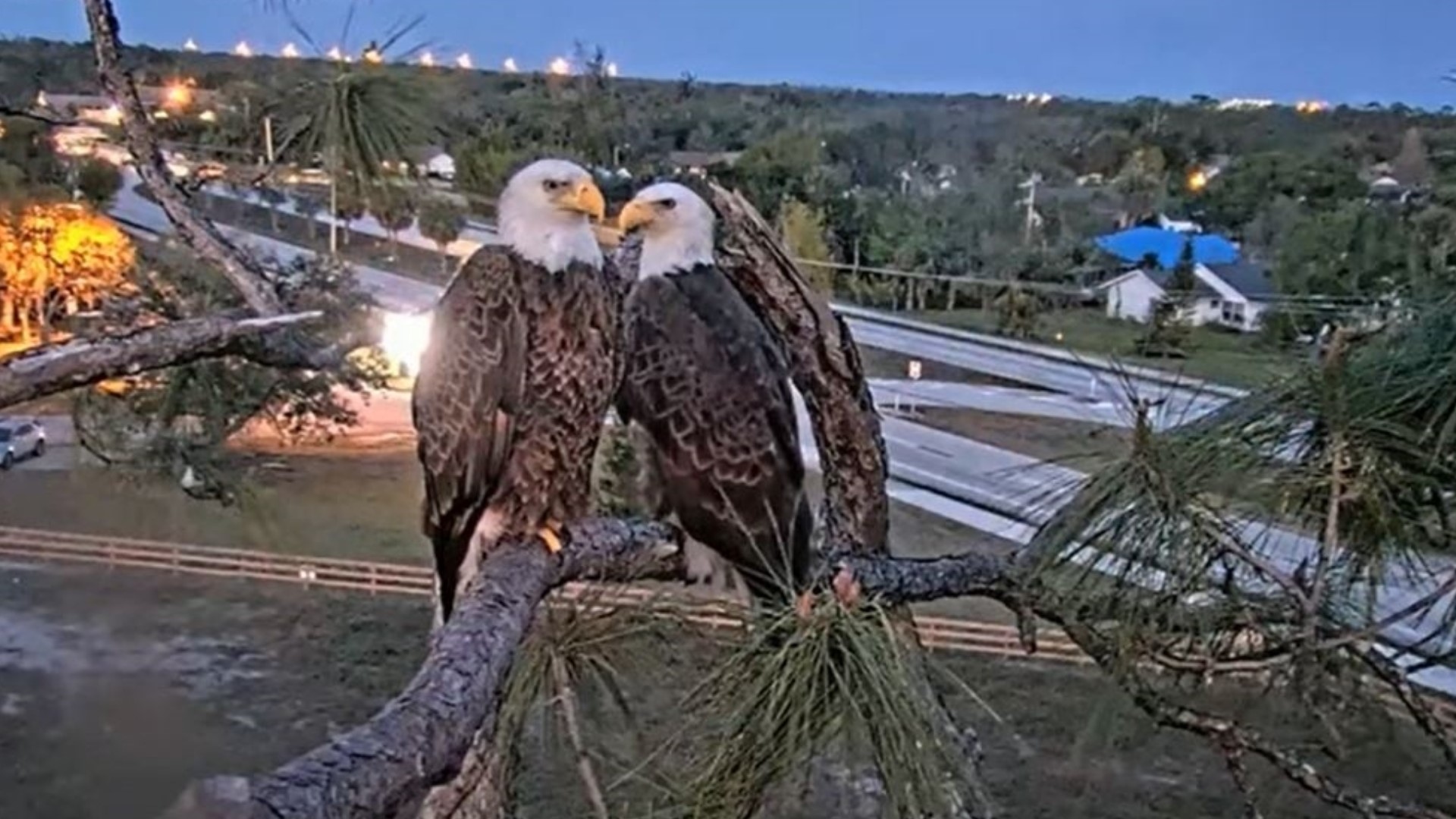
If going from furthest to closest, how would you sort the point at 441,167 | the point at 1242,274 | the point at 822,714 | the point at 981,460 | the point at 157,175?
the point at 1242,274
the point at 981,460
the point at 441,167
the point at 157,175
the point at 822,714

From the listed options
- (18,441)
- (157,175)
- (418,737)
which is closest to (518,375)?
(157,175)

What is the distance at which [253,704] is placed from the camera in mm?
5070

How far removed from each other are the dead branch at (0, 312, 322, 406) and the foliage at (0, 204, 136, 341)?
5.60m

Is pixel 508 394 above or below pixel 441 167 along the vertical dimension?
below

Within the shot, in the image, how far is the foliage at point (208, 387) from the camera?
284cm

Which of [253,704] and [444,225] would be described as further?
[444,225]

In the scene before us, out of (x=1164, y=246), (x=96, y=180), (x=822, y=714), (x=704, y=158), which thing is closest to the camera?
(x=822, y=714)

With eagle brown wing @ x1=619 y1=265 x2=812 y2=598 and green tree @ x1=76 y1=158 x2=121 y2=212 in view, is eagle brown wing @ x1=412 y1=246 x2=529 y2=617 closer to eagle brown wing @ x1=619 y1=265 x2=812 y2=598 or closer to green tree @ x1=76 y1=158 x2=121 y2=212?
eagle brown wing @ x1=619 y1=265 x2=812 y2=598

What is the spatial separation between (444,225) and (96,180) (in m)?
3.66

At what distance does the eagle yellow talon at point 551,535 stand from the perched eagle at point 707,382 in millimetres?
370

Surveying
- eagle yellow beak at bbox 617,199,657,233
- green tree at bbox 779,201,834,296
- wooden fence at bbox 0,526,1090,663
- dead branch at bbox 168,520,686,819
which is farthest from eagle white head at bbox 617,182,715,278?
green tree at bbox 779,201,834,296

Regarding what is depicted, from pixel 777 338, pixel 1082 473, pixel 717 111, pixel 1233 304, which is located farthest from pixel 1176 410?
pixel 717 111

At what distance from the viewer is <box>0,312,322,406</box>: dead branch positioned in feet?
5.43

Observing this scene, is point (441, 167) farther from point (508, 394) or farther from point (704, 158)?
point (704, 158)
